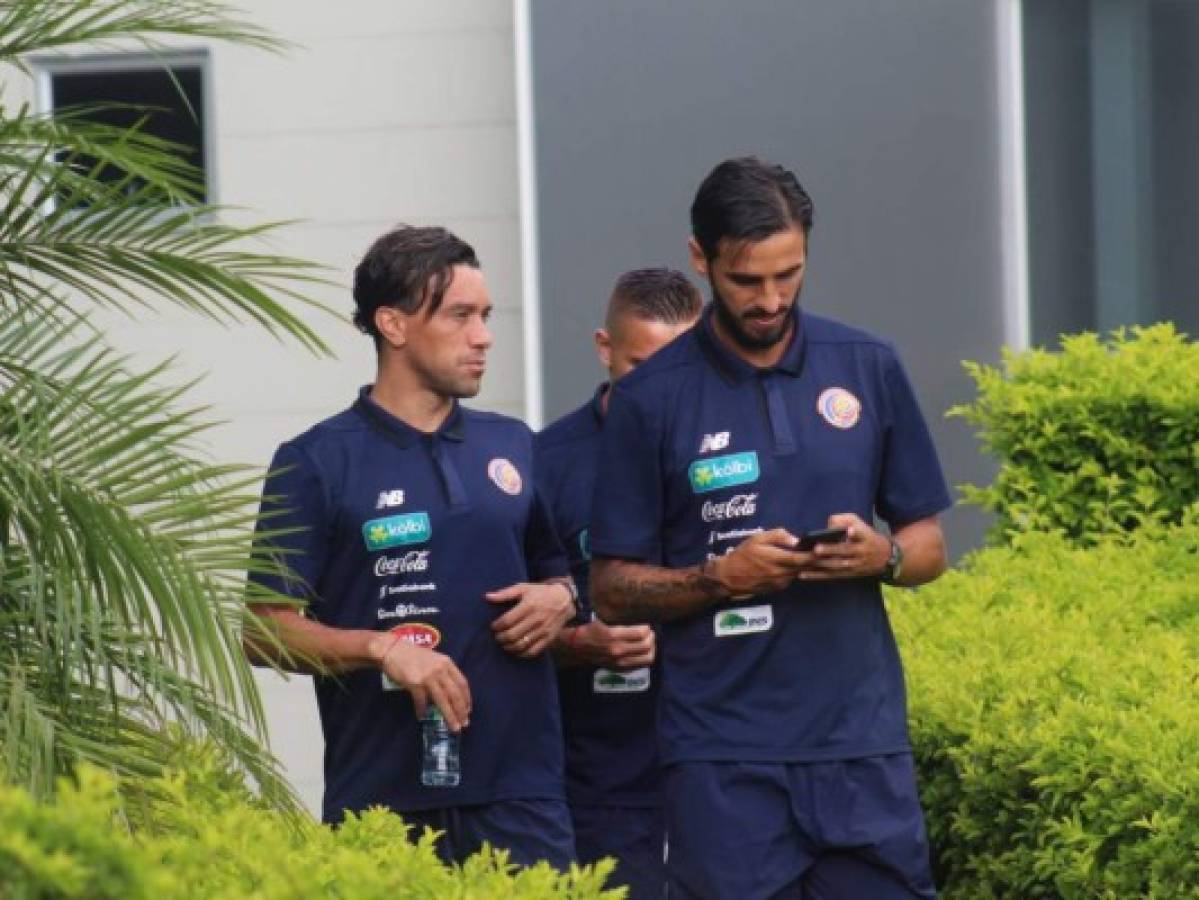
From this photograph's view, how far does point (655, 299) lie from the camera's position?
23.0 feet

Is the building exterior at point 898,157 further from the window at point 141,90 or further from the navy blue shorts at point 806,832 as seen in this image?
the navy blue shorts at point 806,832

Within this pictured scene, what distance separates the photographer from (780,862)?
17.9 ft

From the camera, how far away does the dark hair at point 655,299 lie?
698 cm

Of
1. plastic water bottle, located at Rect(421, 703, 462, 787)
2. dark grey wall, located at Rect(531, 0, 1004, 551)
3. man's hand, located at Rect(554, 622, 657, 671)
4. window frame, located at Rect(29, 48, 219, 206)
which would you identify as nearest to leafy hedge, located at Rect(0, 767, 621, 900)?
plastic water bottle, located at Rect(421, 703, 462, 787)

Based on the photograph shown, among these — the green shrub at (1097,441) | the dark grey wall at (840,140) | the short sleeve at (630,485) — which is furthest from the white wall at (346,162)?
the short sleeve at (630,485)

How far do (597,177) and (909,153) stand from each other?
1103 mm

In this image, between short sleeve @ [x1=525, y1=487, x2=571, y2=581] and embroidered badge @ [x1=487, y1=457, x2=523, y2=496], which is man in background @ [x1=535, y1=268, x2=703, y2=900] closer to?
short sleeve @ [x1=525, y1=487, x2=571, y2=581]

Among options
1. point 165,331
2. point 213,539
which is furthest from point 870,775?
point 165,331

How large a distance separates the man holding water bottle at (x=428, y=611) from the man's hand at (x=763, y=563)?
2.72 ft

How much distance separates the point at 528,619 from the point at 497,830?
0.44 meters

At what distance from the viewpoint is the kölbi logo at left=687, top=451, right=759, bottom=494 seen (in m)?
5.53

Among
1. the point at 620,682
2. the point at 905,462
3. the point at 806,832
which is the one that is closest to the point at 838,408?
the point at 905,462

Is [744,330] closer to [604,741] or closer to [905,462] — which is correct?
[905,462]

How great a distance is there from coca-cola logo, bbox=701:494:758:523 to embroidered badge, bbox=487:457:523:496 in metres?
0.79
